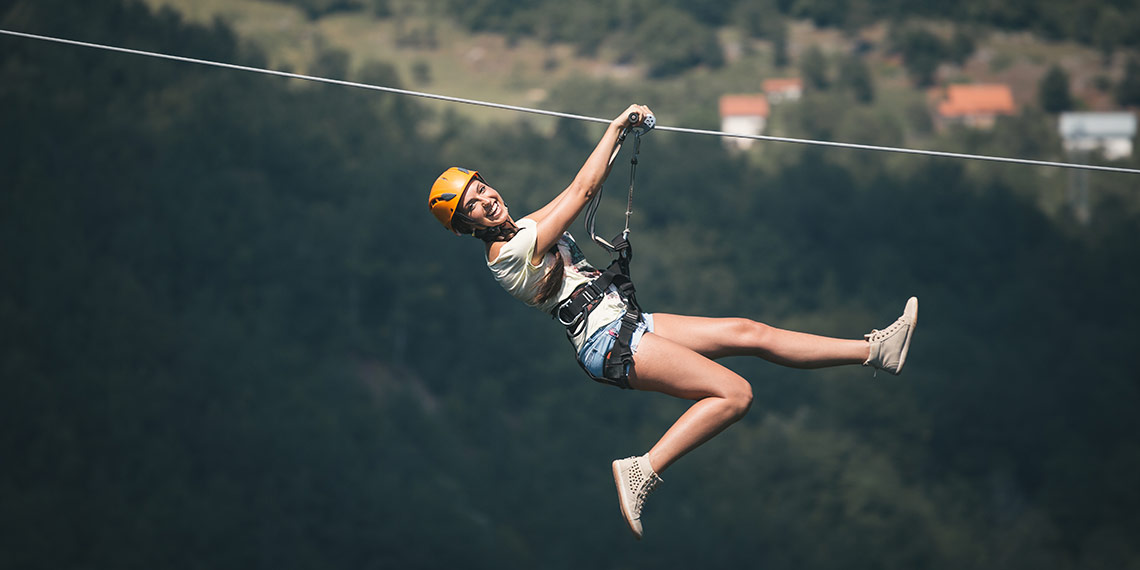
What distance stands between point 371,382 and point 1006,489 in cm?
2512

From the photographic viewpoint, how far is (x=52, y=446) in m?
51.4

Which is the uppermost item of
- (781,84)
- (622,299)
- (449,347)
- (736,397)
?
(781,84)

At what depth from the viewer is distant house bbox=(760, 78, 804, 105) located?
77.2m

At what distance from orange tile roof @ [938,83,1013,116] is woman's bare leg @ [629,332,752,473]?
2810 inches

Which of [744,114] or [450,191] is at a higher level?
[744,114]

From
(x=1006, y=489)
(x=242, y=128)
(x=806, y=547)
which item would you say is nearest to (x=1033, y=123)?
(x=1006, y=489)

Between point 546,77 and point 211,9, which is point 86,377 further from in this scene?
point 546,77

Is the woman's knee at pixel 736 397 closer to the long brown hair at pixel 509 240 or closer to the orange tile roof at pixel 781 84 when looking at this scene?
the long brown hair at pixel 509 240

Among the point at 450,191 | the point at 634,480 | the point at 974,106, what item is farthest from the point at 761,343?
the point at 974,106

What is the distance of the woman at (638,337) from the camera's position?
630 centimetres

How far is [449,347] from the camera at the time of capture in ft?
196

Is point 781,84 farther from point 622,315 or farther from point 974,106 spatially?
point 622,315

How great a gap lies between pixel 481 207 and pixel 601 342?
803 mm

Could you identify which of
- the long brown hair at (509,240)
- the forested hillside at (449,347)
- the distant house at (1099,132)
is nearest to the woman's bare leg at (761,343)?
the long brown hair at (509,240)
